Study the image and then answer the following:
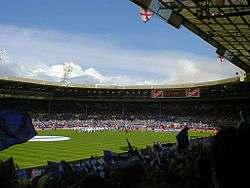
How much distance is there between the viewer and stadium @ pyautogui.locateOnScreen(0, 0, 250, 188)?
11109mm

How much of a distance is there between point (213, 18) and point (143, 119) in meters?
67.7

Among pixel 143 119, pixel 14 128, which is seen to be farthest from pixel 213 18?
pixel 143 119

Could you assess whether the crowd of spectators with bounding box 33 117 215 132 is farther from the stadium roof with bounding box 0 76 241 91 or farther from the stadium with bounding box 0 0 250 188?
the stadium roof with bounding box 0 76 241 91

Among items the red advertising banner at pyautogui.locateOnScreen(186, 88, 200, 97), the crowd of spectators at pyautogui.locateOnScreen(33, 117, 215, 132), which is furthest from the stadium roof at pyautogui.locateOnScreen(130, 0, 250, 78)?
the red advertising banner at pyautogui.locateOnScreen(186, 88, 200, 97)

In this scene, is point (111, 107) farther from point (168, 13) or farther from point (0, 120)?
point (0, 120)

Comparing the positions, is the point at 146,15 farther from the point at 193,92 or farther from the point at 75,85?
the point at 75,85

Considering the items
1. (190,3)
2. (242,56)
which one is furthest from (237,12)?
(242,56)

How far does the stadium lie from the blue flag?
0.66ft

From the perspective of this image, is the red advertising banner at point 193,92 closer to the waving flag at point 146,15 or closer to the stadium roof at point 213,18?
the stadium roof at point 213,18

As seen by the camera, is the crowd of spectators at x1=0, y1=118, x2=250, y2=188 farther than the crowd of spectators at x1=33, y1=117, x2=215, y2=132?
No

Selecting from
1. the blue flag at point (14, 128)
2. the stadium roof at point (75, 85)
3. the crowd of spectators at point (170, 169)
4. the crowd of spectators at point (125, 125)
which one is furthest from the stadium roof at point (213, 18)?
the crowd of spectators at point (125, 125)

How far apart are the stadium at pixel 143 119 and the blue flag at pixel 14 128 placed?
20cm

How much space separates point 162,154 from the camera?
1803 cm

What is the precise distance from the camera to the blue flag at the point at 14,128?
23.9ft
